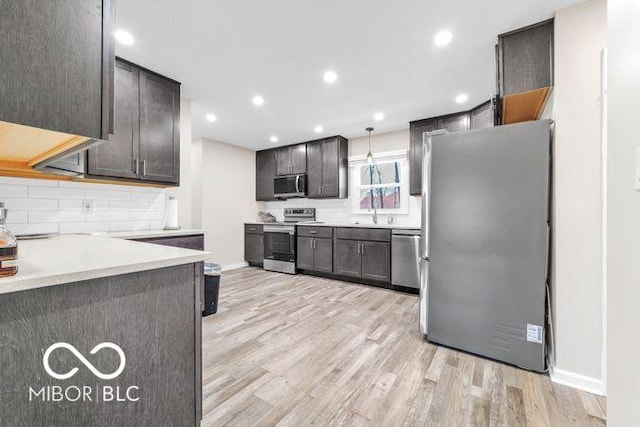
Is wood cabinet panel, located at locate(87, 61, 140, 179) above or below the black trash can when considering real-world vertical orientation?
above

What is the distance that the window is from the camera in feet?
14.1

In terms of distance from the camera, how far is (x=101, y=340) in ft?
2.62

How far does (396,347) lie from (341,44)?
255 cm

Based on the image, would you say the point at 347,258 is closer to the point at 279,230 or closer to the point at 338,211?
the point at 338,211

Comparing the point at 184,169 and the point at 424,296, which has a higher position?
the point at 184,169

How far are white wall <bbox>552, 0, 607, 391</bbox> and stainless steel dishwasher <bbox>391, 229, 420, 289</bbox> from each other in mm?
1766

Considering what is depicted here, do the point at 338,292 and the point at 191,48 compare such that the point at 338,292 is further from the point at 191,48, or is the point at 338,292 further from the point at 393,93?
the point at 191,48

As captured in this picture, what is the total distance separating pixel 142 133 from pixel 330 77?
1.95 metres

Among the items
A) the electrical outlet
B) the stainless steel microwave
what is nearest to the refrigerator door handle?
the stainless steel microwave

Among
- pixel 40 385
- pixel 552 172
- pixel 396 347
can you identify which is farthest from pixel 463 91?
pixel 40 385

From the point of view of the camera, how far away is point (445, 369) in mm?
1829

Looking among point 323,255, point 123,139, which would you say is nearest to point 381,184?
point 323,255

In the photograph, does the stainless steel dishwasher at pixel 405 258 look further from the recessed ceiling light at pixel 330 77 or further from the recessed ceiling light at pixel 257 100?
the recessed ceiling light at pixel 257 100

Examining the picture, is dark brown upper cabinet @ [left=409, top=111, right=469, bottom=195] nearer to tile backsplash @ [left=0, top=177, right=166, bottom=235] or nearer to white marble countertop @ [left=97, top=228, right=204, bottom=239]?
white marble countertop @ [left=97, top=228, right=204, bottom=239]
